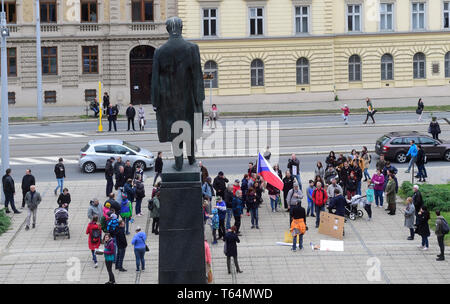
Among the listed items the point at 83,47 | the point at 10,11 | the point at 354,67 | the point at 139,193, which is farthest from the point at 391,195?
the point at 10,11

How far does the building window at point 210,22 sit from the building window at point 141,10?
4.21 meters

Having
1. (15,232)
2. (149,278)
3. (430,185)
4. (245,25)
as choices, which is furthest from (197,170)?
(245,25)

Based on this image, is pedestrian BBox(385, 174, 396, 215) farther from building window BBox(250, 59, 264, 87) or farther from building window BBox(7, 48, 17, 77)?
building window BBox(7, 48, 17, 77)

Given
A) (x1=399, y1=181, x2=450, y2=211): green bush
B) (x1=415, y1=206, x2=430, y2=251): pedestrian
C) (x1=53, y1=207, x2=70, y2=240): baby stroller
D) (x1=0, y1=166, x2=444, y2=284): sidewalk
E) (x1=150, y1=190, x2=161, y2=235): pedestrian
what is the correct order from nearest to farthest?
1. (x1=0, y1=166, x2=444, y2=284): sidewalk
2. (x1=415, y1=206, x2=430, y2=251): pedestrian
3. (x1=150, y1=190, x2=161, y2=235): pedestrian
4. (x1=53, y1=207, x2=70, y2=240): baby stroller
5. (x1=399, y1=181, x2=450, y2=211): green bush

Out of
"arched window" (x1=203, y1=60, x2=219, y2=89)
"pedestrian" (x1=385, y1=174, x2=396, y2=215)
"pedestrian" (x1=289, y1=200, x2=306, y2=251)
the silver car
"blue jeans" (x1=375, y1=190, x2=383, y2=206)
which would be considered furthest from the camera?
"arched window" (x1=203, y1=60, x2=219, y2=89)

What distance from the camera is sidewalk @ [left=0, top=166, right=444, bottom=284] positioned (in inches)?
871

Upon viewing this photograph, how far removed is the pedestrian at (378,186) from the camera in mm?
→ 29125

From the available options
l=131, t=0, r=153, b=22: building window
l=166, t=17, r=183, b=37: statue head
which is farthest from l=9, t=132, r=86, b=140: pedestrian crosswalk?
l=166, t=17, r=183, b=37: statue head

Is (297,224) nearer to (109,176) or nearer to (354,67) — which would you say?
(109,176)

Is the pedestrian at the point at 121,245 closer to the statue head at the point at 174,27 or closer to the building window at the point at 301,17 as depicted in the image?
the statue head at the point at 174,27

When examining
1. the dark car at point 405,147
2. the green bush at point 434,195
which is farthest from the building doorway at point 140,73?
the green bush at point 434,195

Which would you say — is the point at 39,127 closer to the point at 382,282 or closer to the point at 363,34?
the point at 363,34

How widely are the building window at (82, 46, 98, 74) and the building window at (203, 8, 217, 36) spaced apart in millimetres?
8211

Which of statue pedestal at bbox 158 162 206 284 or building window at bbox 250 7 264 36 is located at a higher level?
building window at bbox 250 7 264 36
